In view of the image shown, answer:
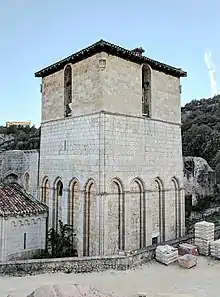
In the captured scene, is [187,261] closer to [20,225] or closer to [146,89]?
[20,225]

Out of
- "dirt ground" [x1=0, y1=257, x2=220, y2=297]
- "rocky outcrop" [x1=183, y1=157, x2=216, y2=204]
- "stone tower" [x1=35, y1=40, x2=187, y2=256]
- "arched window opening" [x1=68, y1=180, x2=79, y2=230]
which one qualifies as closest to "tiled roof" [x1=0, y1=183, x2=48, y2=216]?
"stone tower" [x1=35, y1=40, x2=187, y2=256]

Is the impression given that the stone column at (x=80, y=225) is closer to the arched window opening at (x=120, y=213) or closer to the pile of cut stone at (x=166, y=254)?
the arched window opening at (x=120, y=213)

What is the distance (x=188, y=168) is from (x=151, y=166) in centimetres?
885

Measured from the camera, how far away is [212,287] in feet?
30.1

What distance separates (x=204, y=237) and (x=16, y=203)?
8.13m

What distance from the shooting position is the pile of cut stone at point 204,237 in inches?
473

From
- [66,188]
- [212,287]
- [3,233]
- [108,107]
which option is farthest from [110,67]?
[212,287]

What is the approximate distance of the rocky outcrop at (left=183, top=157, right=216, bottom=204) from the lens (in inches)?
850

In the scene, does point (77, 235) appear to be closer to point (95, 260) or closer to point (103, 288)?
point (95, 260)

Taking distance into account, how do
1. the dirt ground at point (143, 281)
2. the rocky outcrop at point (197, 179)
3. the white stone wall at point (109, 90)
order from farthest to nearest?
1. the rocky outcrop at point (197, 179)
2. the white stone wall at point (109, 90)
3. the dirt ground at point (143, 281)

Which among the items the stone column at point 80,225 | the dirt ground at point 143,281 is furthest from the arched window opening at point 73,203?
the dirt ground at point 143,281

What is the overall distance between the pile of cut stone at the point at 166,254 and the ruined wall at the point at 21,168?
7.56m

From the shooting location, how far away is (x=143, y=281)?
9438 millimetres

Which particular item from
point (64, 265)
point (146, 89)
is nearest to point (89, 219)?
point (64, 265)
